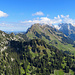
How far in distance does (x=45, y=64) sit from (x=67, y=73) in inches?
1741

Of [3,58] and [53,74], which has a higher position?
[3,58]

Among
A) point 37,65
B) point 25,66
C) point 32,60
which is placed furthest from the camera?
point 32,60

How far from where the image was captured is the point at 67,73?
165 metres

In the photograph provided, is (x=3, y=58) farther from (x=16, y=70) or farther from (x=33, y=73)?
(x=33, y=73)

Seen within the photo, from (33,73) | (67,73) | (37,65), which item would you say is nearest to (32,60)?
(37,65)

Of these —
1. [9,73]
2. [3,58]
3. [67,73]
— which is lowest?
[67,73]

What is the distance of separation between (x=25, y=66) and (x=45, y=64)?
4196 centimetres

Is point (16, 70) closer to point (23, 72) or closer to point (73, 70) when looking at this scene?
point (23, 72)

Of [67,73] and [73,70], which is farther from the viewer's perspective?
[73,70]

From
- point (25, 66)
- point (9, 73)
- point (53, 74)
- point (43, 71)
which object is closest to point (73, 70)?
point (53, 74)

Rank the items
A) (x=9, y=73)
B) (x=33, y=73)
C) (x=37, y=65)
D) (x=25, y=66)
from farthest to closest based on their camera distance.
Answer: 1. (x=37, y=65)
2. (x=25, y=66)
3. (x=33, y=73)
4. (x=9, y=73)

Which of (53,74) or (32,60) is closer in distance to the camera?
(53,74)

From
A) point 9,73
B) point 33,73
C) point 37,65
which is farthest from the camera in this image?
point 37,65

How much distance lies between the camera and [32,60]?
190250mm
